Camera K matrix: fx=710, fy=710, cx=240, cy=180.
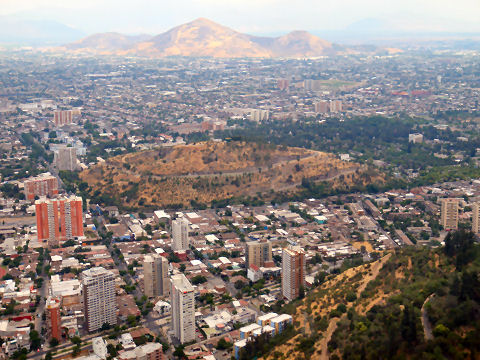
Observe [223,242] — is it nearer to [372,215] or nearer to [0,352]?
[372,215]

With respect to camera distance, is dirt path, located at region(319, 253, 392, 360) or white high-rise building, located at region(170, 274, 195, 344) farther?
white high-rise building, located at region(170, 274, 195, 344)

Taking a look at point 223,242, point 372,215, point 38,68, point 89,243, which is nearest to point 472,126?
point 372,215

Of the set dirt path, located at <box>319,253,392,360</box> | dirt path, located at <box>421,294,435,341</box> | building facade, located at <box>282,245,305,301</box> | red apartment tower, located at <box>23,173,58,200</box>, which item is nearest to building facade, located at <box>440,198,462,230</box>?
dirt path, located at <box>319,253,392,360</box>

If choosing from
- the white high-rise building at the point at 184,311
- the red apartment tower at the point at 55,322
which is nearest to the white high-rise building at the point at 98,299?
the red apartment tower at the point at 55,322

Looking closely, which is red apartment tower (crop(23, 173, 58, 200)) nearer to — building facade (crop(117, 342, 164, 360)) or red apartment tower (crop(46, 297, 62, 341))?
red apartment tower (crop(46, 297, 62, 341))

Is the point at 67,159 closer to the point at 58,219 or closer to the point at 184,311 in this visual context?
the point at 58,219

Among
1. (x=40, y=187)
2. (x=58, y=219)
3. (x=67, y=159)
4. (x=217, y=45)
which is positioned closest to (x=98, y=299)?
(x=58, y=219)
